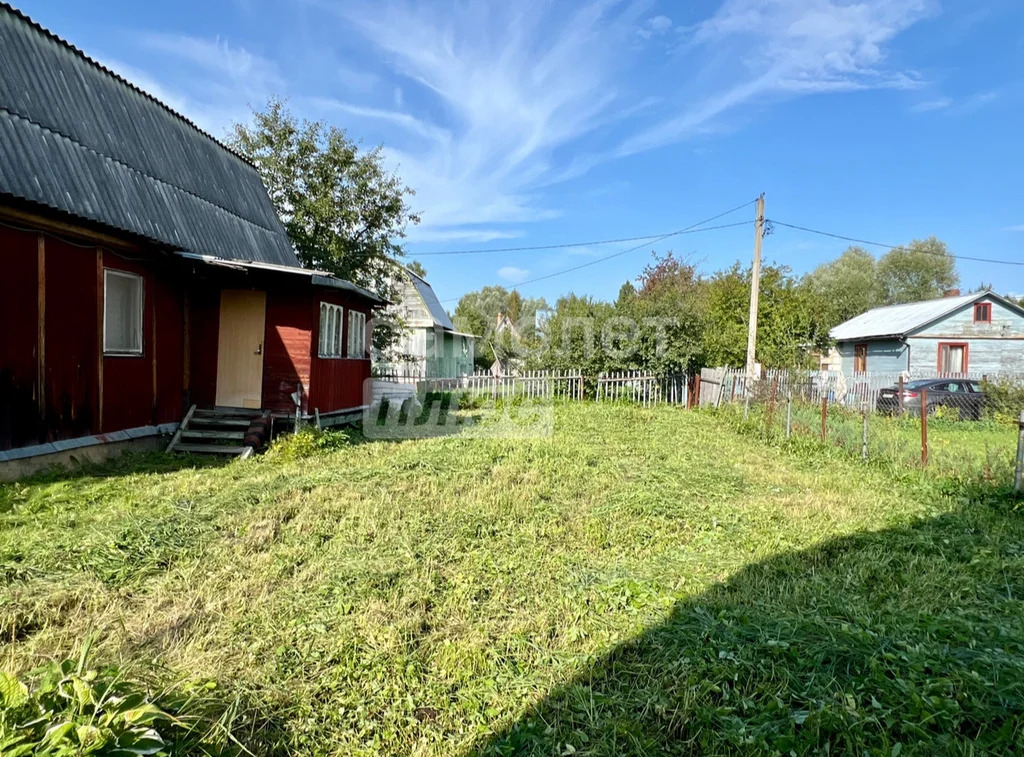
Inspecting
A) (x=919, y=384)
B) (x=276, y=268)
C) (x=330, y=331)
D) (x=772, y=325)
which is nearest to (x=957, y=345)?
(x=919, y=384)

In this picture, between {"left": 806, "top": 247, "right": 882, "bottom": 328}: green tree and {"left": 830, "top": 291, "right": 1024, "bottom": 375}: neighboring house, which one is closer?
{"left": 830, "top": 291, "right": 1024, "bottom": 375}: neighboring house

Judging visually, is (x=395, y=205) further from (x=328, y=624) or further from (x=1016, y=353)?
(x=1016, y=353)

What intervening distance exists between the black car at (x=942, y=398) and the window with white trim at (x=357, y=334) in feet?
43.4

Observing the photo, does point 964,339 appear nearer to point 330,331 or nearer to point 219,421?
point 330,331

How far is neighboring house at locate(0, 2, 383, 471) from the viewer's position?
593cm

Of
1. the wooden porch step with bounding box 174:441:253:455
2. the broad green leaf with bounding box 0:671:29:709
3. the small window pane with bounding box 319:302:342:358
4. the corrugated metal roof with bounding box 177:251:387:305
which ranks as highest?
the corrugated metal roof with bounding box 177:251:387:305

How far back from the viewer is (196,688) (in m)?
2.32

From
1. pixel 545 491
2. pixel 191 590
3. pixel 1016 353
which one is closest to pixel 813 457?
pixel 545 491

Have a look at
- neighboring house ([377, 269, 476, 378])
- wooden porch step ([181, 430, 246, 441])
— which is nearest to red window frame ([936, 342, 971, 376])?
neighboring house ([377, 269, 476, 378])

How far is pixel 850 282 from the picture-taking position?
45.0 metres

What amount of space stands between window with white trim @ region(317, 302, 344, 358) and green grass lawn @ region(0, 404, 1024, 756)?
11.8 ft

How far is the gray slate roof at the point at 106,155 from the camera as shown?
636cm

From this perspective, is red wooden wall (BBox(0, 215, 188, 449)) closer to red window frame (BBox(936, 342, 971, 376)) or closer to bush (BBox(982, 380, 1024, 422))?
bush (BBox(982, 380, 1024, 422))

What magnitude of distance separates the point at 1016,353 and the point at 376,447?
26.8m
